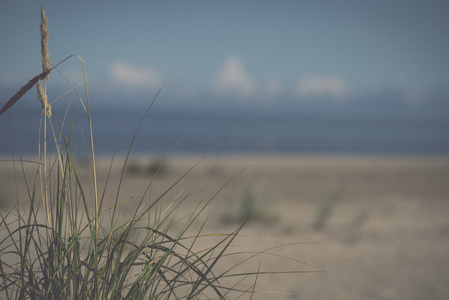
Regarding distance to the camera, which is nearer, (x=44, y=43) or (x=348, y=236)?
(x=44, y=43)

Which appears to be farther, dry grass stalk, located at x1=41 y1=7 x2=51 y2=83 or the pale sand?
the pale sand

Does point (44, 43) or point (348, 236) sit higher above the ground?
point (44, 43)

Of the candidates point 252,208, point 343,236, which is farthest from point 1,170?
point 343,236

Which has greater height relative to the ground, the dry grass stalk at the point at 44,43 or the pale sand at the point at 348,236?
the dry grass stalk at the point at 44,43

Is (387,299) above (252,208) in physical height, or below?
below

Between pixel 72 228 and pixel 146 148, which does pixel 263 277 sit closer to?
pixel 72 228

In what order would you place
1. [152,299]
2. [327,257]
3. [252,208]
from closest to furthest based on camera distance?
[152,299], [327,257], [252,208]

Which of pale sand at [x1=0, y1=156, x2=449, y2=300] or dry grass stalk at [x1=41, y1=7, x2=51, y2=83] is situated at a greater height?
dry grass stalk at [x1=41, y1=7, x2=51, y2=83]

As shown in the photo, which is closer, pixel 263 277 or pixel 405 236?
pixel 263 277

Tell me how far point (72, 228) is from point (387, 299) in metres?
3.08

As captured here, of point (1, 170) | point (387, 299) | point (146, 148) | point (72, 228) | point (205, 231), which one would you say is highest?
point (146, 148)

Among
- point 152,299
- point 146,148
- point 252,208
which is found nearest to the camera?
point 152,299

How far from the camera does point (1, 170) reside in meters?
15.8

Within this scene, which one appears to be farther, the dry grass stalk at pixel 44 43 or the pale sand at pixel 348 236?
the pale sand at pixel 348 236
